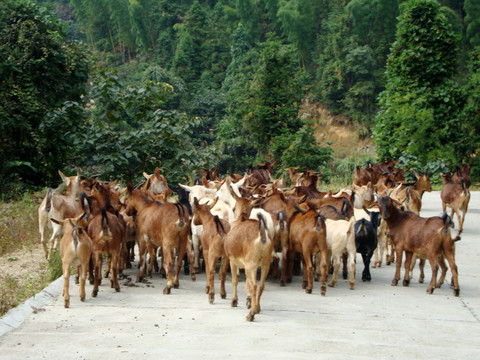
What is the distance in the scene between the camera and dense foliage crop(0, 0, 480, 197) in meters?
19.2

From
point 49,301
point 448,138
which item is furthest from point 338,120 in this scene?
point 49,301

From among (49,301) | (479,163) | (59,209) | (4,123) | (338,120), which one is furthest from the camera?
(338,120)

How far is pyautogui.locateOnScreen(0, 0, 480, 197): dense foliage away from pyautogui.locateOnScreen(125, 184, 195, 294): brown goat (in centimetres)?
767

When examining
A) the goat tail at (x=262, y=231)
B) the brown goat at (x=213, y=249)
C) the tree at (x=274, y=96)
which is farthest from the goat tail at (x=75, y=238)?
the tree at (x=274, y=96)

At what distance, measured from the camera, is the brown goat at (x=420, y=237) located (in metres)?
9.43

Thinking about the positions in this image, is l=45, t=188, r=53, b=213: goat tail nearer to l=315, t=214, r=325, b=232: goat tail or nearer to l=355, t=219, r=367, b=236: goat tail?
l=315, t=214, r=325, b=232: goat tail

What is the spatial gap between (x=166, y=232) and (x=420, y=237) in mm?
3770

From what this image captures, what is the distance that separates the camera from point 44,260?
12.0 metres

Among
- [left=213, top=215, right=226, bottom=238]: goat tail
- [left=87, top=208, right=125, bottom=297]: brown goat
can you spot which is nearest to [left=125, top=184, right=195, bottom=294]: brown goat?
[left=87, top=208, right=125, bottom=297]: brown goat

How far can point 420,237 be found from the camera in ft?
31.8

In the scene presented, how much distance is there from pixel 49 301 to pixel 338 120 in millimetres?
48650

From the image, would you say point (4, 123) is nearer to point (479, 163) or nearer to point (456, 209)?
point (456, 209)

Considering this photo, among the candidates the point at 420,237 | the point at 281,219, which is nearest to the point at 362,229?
the point at 420,237

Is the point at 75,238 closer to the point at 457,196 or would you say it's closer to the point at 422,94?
the point at 457,196
